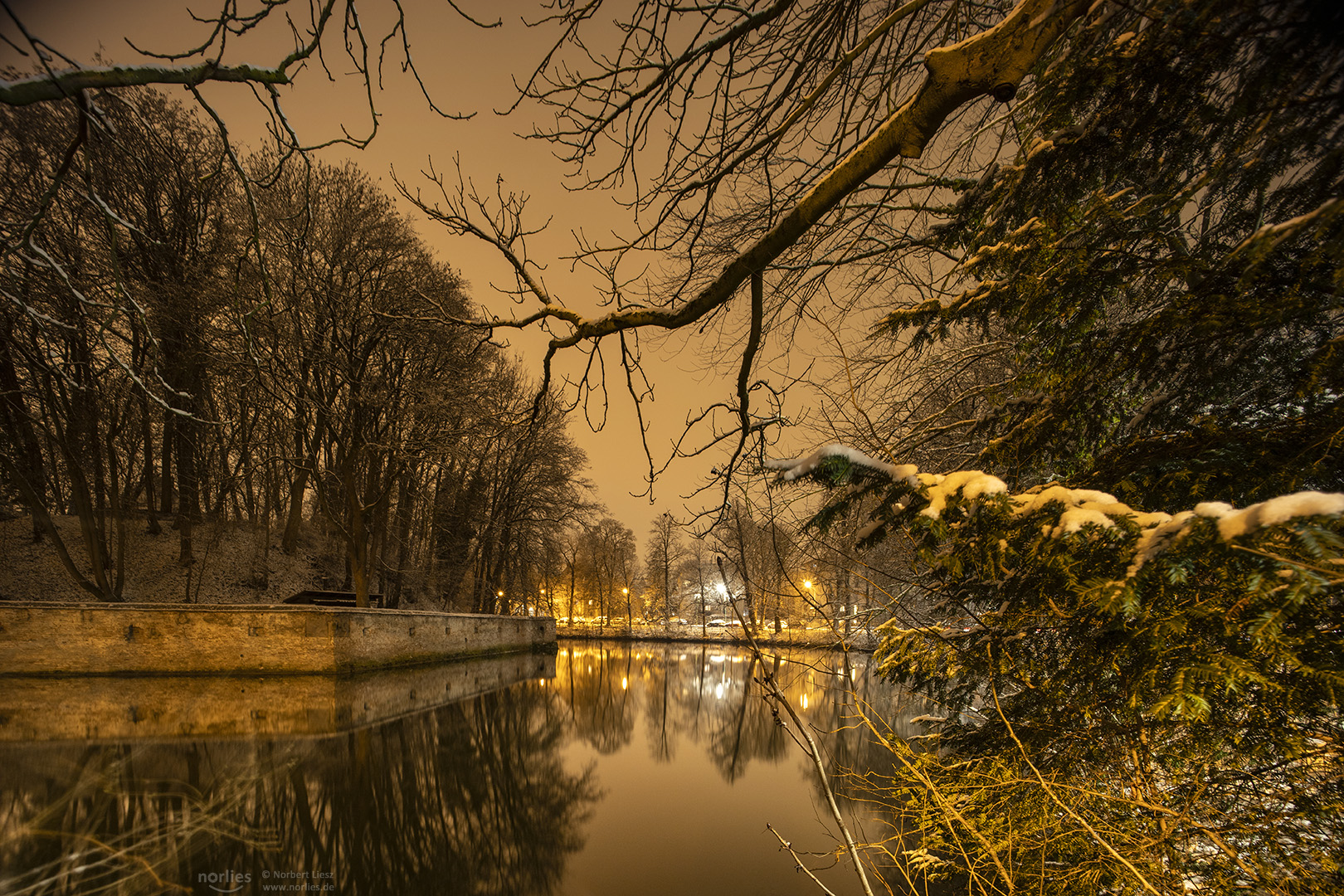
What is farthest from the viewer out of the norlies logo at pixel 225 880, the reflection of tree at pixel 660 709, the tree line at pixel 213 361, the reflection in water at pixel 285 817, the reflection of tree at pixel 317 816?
the tree line at pixel 213 361

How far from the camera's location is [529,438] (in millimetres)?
2783

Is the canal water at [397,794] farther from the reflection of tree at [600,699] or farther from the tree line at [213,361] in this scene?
the tree line at [213,361]

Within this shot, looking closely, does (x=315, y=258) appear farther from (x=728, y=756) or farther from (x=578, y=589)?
(x=578, y=589)

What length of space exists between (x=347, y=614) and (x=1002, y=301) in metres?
14.9

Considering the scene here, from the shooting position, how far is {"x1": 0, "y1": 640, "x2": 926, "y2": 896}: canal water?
480 cm

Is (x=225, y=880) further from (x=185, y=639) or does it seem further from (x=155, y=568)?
(x=155, y=568)

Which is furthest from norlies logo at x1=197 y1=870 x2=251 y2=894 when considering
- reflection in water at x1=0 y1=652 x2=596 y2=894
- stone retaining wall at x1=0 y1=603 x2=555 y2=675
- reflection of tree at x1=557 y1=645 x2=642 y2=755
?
stone retaining wall at x1=0 y1=603 x2=555 y2=675

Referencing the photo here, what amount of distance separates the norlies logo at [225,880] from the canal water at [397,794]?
0.06ft

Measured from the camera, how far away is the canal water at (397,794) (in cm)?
480

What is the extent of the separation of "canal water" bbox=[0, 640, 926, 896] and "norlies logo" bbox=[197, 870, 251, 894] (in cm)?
2

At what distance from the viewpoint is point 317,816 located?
5852 millimetres

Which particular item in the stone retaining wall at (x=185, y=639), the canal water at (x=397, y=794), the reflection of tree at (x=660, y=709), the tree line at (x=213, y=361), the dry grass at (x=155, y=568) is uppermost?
the tree line at (x=213, y=361)

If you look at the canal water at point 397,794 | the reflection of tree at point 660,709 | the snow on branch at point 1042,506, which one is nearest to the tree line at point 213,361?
the canal water at point 397,794

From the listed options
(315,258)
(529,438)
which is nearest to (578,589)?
(315,258)
